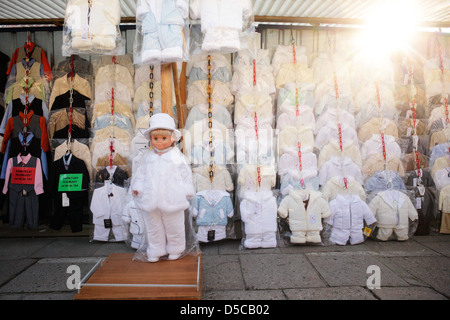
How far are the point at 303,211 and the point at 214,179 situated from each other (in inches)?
50.9

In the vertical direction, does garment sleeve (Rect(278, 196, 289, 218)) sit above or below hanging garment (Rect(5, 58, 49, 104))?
below

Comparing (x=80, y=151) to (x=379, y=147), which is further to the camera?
(x=379, y=147)

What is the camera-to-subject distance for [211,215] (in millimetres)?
4020

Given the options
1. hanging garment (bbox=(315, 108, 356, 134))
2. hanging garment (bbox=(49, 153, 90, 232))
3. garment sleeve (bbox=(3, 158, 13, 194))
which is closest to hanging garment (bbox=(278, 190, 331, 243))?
hanging garment (bbox=(315, 108, 356, 134))

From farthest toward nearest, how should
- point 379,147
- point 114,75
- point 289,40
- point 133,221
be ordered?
point 289,40 → point 114,75 → point 379,147 → point 133,221

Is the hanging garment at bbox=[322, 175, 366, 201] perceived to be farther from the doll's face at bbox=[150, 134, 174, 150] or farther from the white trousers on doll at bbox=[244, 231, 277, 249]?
the doll's face at bbox=[150, 134, 174, 150]

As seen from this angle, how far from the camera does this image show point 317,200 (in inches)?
160

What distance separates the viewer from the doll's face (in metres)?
3.00

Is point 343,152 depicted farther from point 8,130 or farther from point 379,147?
point 8,130

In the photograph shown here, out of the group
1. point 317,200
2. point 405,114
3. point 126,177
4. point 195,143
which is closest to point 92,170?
point 126,177

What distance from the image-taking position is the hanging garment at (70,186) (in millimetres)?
4309

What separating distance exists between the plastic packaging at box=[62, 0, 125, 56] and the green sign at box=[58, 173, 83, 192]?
1.73 metres

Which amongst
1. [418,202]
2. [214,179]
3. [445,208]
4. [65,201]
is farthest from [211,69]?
[445,208]

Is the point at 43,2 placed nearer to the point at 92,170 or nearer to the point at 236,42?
the point at 92,170
